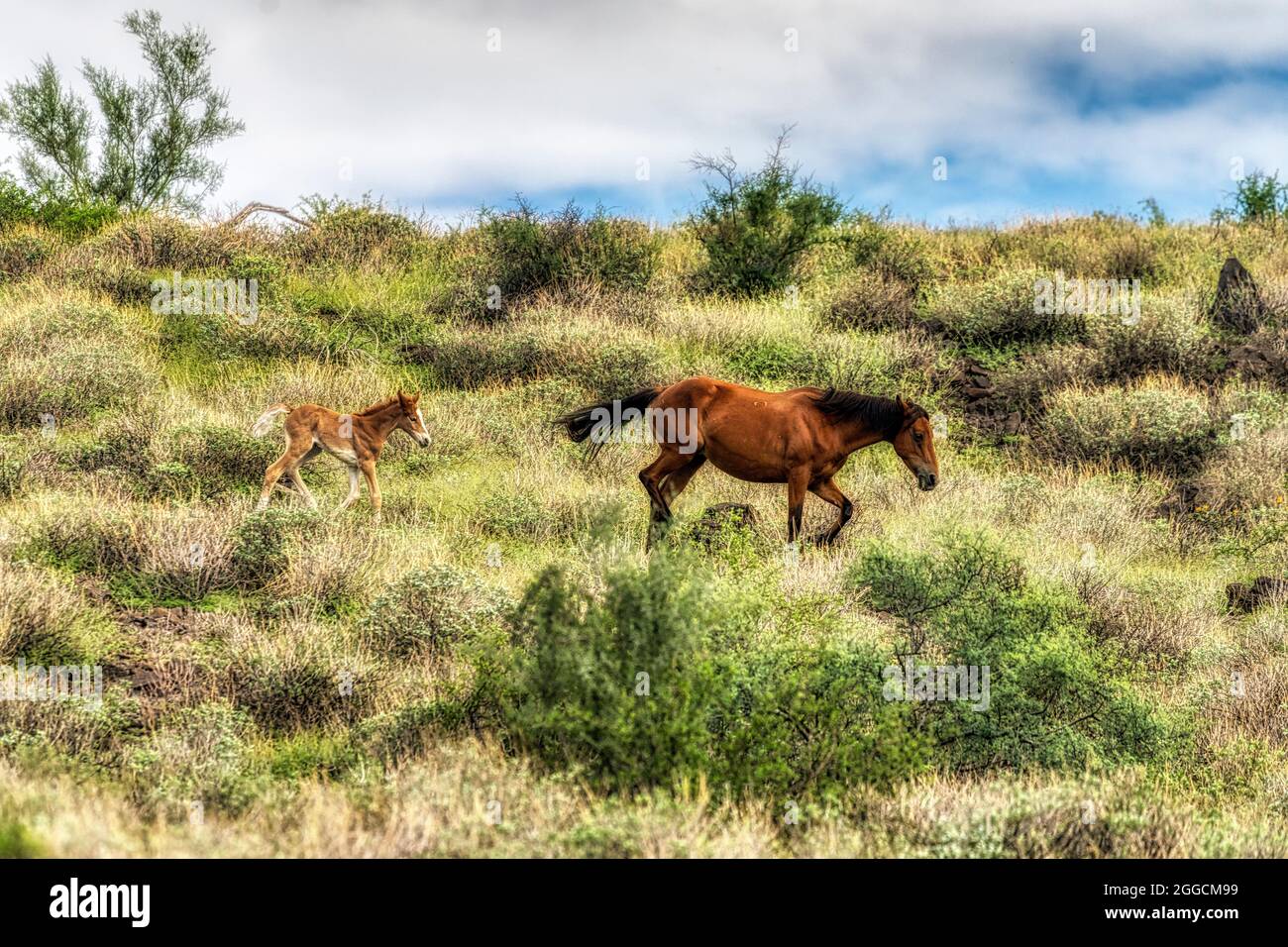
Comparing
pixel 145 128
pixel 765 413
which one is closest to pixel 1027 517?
pixel 765 413

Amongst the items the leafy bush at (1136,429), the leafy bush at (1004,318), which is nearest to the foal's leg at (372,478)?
the leafy bush at (1136,429)

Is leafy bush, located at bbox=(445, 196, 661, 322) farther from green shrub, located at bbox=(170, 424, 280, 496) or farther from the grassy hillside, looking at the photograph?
green shrub, located at bbox=(170, 424, 280, 496)

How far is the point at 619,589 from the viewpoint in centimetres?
Answer: 675

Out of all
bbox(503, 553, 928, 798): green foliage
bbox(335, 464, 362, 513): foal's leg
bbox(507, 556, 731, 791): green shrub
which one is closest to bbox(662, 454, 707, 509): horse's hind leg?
bbox(335, 464, 362, 513): foal's leg

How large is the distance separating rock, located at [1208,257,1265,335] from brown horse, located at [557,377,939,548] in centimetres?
1094

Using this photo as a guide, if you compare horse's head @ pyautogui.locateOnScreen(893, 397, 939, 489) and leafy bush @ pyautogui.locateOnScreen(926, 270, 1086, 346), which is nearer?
horse's head @ pyautogui.locateOnScreen(893, 397, 939, 489)

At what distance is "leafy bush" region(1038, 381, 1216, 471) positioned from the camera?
1636 cm

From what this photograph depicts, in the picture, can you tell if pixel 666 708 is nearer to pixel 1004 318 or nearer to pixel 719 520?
pixel 719 520

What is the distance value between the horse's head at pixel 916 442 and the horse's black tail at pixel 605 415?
7.51ft

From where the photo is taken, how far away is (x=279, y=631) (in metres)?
8.76

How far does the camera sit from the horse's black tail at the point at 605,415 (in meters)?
12.2

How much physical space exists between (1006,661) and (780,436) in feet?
12.6

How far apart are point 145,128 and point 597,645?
84.9ft

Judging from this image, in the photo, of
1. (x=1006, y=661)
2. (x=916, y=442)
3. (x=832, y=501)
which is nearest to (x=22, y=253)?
(x=832, y=501)
